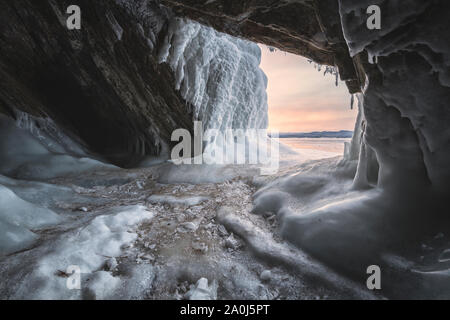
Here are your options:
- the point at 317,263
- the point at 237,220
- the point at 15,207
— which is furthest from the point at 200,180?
the point at 317,263

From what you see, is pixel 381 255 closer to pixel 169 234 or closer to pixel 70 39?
pixel 169 234

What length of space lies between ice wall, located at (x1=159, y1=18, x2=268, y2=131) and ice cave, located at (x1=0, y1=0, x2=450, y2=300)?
0.09m

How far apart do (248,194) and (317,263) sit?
7.88 feet

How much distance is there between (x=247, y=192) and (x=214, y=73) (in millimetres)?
4919

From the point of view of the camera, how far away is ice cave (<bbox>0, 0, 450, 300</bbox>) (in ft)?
6.11

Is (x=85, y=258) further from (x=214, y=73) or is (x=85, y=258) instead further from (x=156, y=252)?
(x=214, y=73)

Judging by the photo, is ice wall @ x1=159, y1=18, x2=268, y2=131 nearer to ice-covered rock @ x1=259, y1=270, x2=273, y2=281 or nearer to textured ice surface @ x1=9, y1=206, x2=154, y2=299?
textured ice surface @ x1=9, y1=206, x2=154, y2=299

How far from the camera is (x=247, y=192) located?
457 cm

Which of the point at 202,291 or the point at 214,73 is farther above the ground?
the point at 214,73

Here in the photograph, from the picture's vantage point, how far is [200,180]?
570cm

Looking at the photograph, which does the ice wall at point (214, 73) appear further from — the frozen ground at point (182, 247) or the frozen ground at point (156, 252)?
the frozen ground at point (156, 252)

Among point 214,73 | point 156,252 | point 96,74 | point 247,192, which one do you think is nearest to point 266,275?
point 156,252

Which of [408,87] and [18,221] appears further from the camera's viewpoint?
[18,221]

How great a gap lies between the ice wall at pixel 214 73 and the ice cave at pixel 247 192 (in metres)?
0.09
